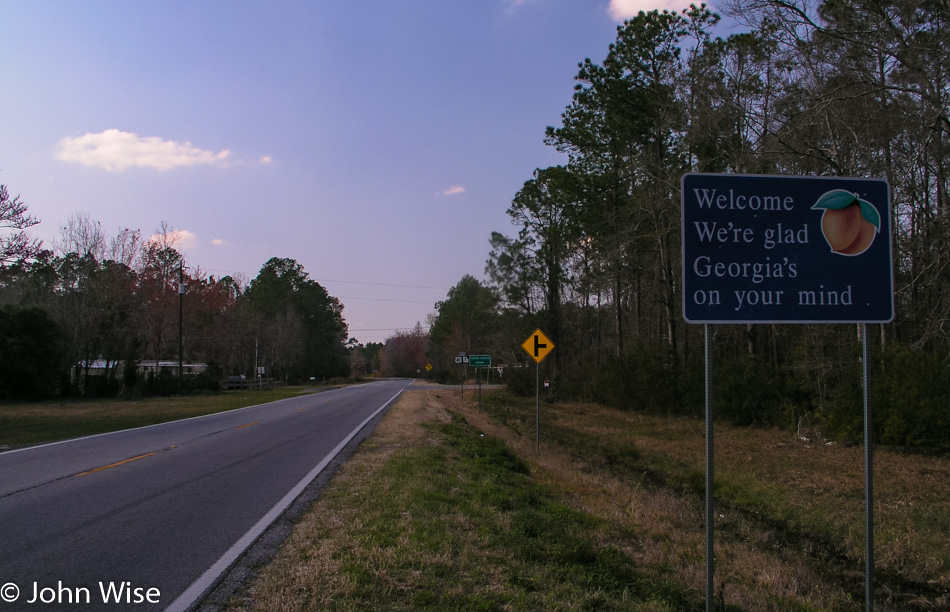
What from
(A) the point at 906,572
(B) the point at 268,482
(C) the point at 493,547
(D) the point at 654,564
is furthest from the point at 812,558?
(B) the point at 268,482

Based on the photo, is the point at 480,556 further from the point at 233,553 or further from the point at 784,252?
the point at 784,252

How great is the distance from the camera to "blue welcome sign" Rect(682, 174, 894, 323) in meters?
4.80

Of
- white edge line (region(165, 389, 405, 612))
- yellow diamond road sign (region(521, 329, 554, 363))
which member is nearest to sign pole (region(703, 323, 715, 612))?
white edge line (region(165, 389, 405, 612))

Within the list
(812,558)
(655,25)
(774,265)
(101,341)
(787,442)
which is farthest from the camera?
(101,341)

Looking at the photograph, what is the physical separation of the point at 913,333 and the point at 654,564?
13.4 meters

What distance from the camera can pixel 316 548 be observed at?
6.05m

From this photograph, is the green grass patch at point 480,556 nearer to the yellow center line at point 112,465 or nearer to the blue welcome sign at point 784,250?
the blue welcome sign at point 784,250

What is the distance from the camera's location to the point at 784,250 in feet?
16.0

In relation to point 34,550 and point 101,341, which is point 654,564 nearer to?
point 34,550

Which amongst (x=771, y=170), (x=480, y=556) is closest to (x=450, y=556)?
(x=480, y=556)

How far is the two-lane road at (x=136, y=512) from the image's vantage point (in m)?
5.13

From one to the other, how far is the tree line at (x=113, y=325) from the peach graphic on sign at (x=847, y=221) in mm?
26253

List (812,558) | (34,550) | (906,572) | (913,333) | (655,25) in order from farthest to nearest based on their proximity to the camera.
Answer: (655,25)
(913,333)
(812,558)
(906,572)
(34,550)

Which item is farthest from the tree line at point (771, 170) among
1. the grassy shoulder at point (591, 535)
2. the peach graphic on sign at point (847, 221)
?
the grassy shoulder at point (591, 535)
